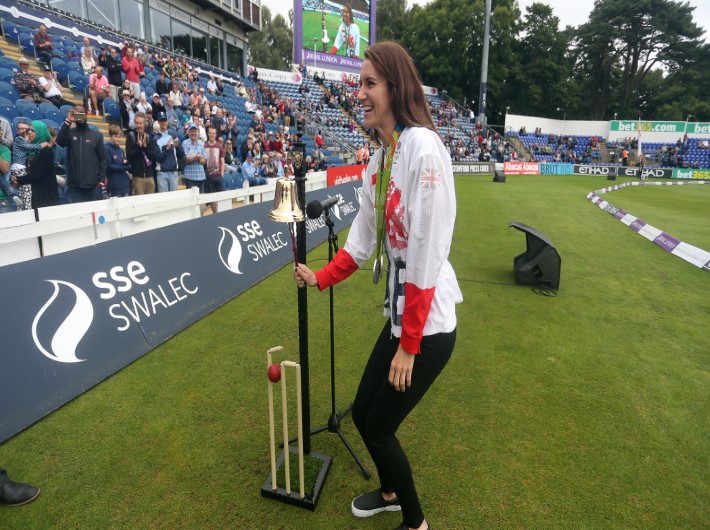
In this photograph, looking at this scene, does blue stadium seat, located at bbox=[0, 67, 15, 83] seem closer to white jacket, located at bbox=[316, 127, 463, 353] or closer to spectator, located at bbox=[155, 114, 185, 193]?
spectator, located at bbox=[155, 114, 185, 193]

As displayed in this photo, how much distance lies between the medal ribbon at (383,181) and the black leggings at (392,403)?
1.58 feet

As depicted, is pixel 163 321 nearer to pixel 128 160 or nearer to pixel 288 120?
pixel 128 160

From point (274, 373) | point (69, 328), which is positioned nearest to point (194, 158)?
point (69, 328)

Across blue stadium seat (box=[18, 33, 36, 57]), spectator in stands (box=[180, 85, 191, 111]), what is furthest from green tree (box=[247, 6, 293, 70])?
blue stadium seat (box=[18, 33, 36, 57])

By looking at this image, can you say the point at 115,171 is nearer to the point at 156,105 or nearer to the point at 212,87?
the point at 156,105

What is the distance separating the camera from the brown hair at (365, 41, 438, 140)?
6.02ft

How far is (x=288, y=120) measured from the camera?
20953mm

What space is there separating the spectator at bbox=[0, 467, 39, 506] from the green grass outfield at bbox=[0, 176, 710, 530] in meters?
0.05

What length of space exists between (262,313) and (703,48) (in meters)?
63.2

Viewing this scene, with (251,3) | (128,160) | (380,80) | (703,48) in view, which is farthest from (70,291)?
(703,48)

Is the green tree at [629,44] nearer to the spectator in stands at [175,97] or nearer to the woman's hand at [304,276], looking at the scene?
the spectator in stands at [175,97]

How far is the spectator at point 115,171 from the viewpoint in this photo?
7922 millimetres

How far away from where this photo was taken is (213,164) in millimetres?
10148

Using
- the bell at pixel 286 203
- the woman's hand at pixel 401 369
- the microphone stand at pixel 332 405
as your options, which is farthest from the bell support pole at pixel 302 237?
the woman's hand at pixel 401 369
